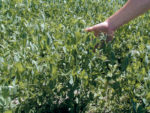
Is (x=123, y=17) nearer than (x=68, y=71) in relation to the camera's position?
No

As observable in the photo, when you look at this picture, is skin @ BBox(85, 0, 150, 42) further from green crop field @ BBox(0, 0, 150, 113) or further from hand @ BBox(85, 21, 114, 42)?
green crop field @ BBox(0, 0, 150, 113)

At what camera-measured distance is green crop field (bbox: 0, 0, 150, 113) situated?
1.82 m

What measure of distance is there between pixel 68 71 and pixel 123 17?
0.93 m

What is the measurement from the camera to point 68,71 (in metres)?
1.96

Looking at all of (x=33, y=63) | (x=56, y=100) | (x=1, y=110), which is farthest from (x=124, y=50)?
(x=1, y=110)

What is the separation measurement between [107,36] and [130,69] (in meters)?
0.71

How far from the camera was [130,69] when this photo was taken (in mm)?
1969

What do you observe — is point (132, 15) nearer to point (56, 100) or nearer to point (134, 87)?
point (134, 87)

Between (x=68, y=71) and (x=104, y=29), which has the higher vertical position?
(x=104, y=29)

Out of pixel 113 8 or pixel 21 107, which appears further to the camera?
pixel 113 8

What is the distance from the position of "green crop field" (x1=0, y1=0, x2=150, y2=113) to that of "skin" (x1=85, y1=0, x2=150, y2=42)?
0.37 ft

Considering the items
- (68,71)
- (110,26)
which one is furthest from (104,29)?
(68,71)

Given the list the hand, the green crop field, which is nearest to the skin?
the hand

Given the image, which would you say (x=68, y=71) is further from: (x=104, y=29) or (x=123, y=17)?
(x=123, y=17)
